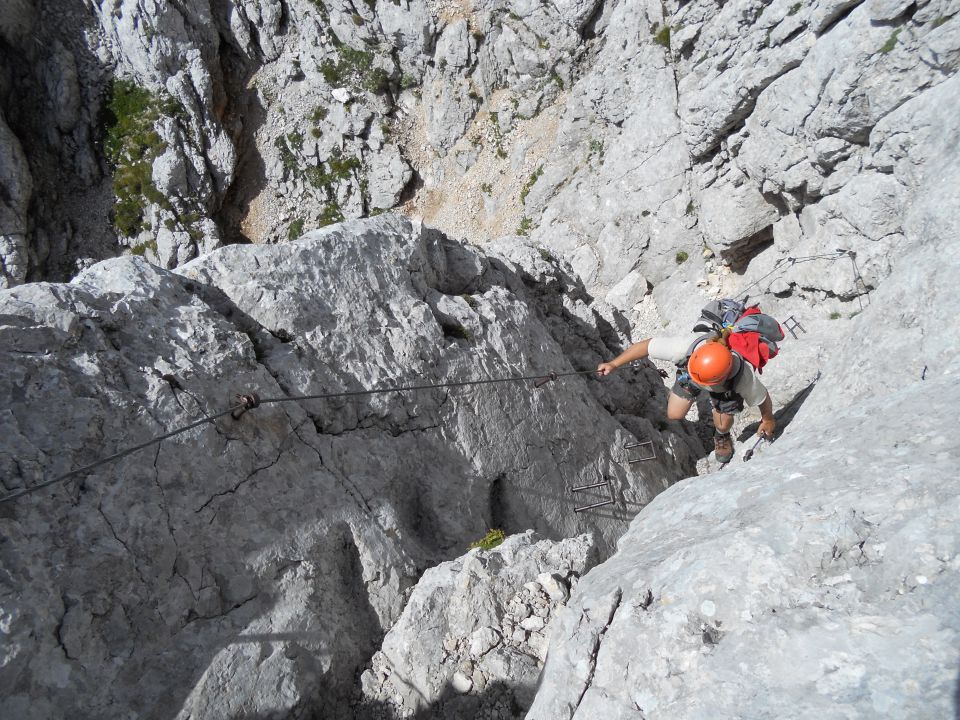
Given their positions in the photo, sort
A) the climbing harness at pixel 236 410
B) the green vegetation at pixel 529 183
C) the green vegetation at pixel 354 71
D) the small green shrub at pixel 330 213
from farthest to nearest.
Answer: the green vegetation at pixel 354 71 < the small green shrub at pixel 330 213 < the green vegetation at pixel 529 183 < the climbing harness at pixel 236 410

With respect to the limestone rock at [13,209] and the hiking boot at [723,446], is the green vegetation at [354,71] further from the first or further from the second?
the hiking boot at [723,446]

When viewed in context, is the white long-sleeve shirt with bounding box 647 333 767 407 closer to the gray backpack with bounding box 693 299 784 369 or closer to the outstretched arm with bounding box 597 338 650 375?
the outstretched arm with bounding box 597 338 650 375

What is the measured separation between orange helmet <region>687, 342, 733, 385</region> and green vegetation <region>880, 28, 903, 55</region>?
7903 mm

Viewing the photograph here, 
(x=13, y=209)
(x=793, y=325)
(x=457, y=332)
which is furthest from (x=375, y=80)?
(x=457, y=332)

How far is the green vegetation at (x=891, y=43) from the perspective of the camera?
11.1 meters

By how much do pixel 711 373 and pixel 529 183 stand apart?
1794 cm

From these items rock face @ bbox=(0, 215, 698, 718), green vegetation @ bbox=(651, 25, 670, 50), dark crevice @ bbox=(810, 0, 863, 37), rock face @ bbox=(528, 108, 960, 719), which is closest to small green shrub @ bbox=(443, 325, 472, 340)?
rock face @ bbox=(0, 215, 698, 718)

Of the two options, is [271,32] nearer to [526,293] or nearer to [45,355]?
[526,293]

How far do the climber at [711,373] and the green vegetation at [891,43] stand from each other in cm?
751

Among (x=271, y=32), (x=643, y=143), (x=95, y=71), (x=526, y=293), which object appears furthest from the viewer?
(x=271, y=32)

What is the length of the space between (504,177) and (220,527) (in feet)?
75.6

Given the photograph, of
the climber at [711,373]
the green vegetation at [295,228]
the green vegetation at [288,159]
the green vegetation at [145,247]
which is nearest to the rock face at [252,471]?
Answer: the climber at [711,373]

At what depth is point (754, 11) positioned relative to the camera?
14688 millimetres

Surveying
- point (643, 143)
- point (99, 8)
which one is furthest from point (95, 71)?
point (643, 143)
